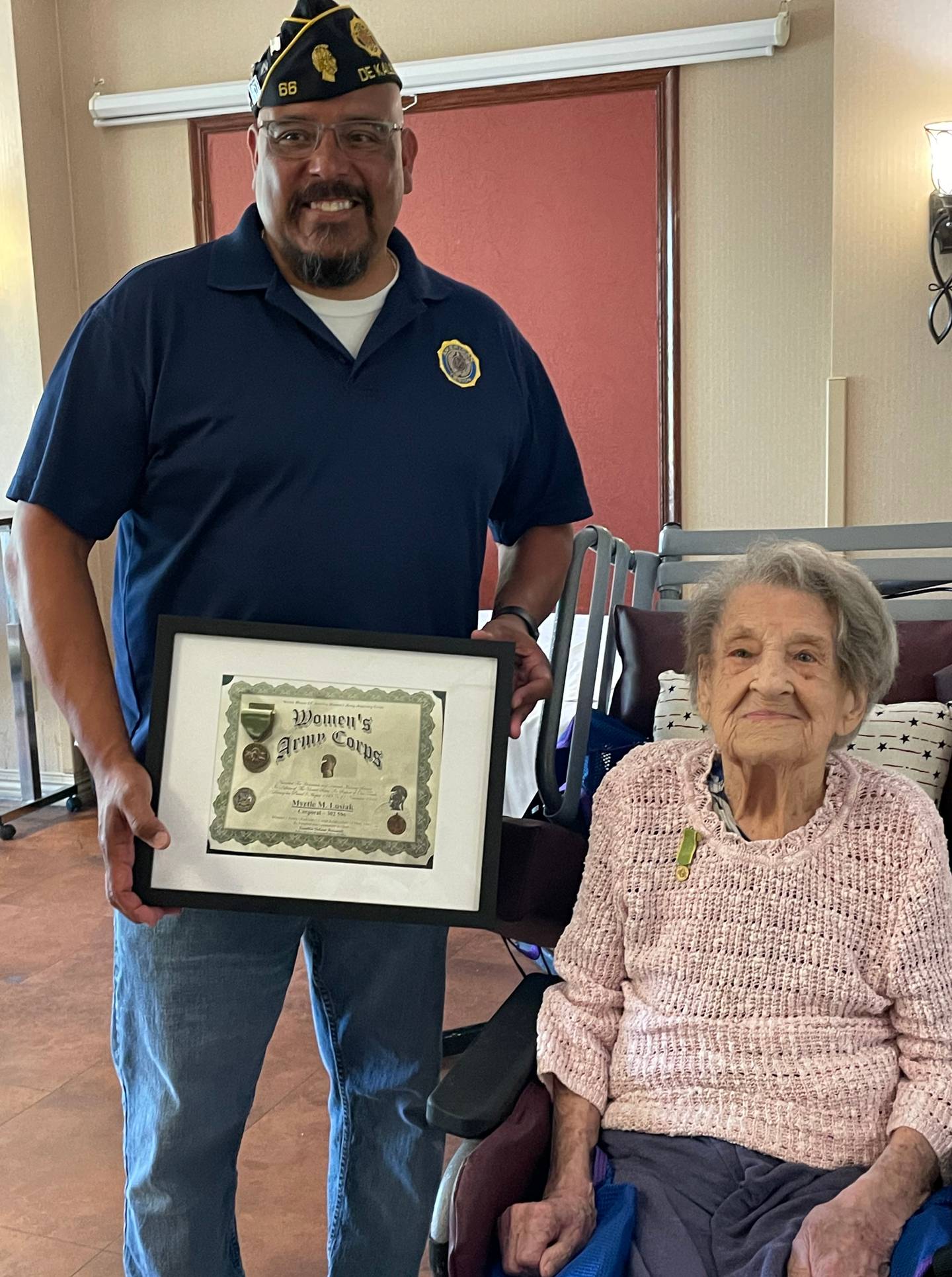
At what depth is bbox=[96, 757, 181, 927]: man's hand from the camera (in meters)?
1.32

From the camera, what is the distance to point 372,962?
5.14ft

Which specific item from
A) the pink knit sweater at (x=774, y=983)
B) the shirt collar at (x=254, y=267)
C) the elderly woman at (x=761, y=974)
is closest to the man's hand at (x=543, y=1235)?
the elderly woman at (x=761, y=974)

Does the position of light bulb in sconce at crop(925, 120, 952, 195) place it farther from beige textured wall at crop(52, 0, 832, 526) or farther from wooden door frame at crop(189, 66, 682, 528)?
wooden door frame at crop(189, 66, 682, 528)

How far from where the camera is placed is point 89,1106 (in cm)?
258

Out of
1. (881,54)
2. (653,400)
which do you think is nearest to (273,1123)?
(653,400)

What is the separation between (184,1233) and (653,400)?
130 inches

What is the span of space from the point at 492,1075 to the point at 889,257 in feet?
9.28

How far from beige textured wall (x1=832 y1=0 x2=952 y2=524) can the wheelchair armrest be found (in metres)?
2.44

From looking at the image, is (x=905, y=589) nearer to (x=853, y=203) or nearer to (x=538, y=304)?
(x=853, y=203)

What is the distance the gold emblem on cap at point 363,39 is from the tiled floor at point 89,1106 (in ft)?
5.90

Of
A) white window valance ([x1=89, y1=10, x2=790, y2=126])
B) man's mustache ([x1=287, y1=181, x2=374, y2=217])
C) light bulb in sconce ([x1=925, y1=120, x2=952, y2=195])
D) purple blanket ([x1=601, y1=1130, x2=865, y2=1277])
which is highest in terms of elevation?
white window valance ([x1=89, y1=10, x2=790, y2=126])

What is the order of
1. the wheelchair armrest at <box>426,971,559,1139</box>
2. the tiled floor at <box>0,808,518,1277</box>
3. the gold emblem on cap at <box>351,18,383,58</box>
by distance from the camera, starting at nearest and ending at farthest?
the wheelchair armrest at <box>426,971,559,1139</box>, the gold emblem on cap at <box>351,18,383,58</box>, the tiled floor at <box>0,808,518,1277</box>

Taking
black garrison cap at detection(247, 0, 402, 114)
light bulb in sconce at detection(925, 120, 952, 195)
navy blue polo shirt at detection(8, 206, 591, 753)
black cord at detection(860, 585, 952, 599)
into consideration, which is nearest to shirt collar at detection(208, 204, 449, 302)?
navy blue polo shirt at detection(8, 206, 591, 753)

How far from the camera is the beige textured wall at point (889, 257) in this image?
3.41 meters
